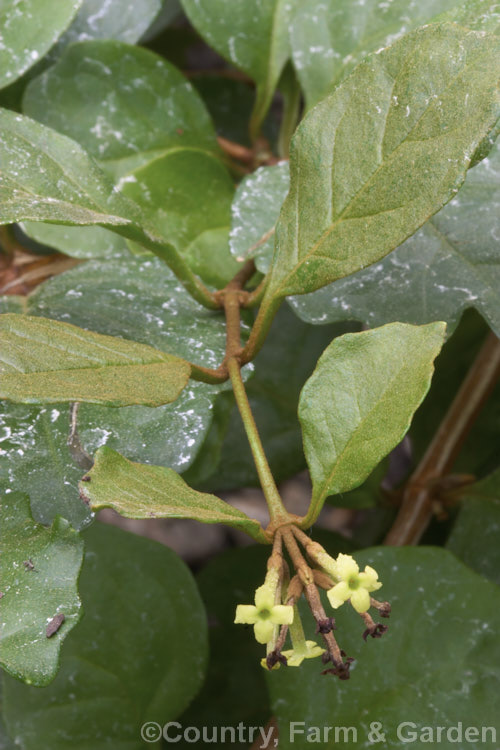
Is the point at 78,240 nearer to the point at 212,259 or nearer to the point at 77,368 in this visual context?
the point at 212,259

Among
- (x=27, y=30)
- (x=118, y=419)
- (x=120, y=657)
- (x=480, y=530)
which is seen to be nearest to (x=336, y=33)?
(x=27, y=30)

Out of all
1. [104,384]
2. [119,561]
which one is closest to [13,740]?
[119,561]

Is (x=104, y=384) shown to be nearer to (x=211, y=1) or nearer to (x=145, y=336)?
(x=145, y=336)

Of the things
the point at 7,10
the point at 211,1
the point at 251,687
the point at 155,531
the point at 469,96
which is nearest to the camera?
the point at 469,96

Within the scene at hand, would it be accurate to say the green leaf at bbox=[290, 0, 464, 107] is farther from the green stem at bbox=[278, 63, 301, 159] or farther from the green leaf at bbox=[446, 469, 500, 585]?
the green leaf at bbox=[446, 469, 500, 585]

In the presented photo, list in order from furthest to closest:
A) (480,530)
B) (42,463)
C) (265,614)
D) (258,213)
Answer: (480,530) → (258,213) → (42,463) → (265,614)

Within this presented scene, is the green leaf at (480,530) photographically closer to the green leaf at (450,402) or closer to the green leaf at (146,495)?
the green leaf at (450,402)
